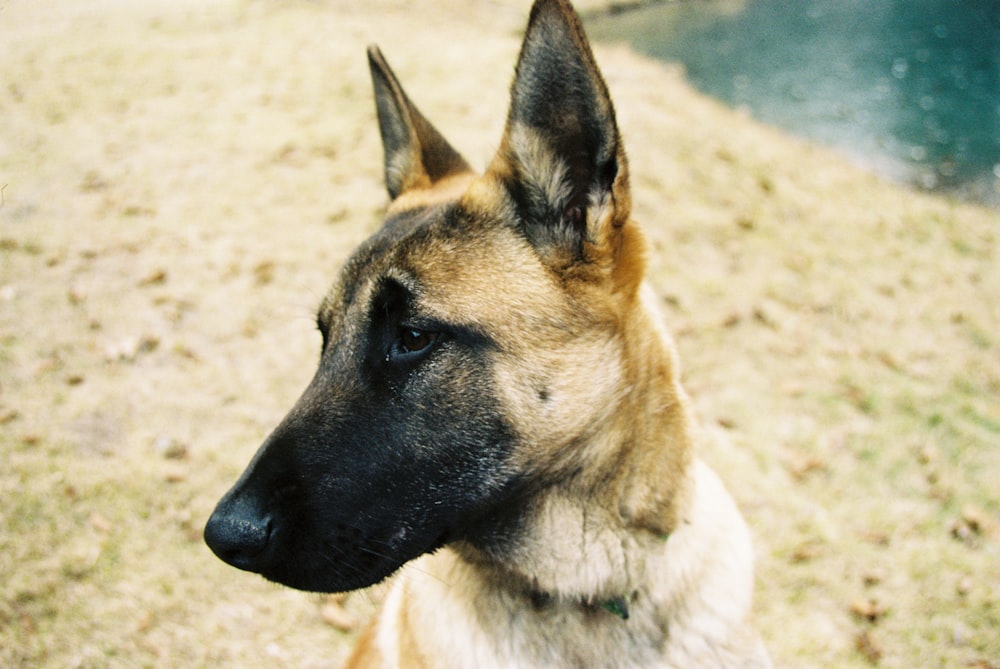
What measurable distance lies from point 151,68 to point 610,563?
Result: 10.9 metres

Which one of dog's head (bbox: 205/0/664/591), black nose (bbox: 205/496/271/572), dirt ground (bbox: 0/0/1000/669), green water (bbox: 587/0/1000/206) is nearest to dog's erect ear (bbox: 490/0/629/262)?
dog's head (bbox: 205/0/664/591)

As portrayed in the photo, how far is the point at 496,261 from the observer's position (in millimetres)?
2070

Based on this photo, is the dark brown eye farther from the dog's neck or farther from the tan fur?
the dog's neck

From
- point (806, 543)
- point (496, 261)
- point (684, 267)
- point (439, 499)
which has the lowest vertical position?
point (806, 543)

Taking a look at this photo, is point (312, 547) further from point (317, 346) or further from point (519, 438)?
point (317, 346)

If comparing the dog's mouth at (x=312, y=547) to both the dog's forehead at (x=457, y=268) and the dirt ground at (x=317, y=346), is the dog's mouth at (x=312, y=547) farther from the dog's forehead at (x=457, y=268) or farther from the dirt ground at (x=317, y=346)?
the dirt ground at (x=317, y=346)

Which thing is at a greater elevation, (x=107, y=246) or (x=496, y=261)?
(x=496, y=261)

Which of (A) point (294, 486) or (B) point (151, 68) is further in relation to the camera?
(B) point (151, 68)

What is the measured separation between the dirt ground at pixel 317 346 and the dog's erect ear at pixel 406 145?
0.81m

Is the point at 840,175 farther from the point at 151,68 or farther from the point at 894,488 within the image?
the point at 151,68


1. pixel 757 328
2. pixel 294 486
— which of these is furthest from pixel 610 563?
pixel 757 328

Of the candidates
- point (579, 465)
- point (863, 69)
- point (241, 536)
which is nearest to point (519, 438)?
A: point (579, 465)

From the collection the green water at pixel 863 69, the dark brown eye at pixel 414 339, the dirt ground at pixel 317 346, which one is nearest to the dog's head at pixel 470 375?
the dark brown eye at pixel 414 339

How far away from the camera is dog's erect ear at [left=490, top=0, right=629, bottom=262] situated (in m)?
1.78
